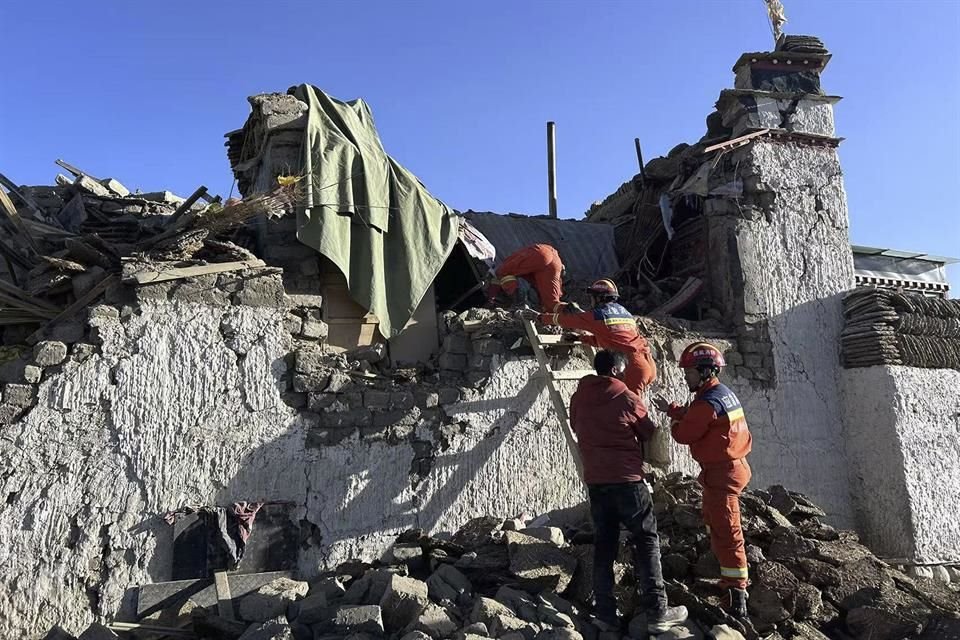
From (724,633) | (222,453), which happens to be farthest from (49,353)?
(724,633)

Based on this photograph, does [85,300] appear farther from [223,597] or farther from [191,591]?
[223,597]

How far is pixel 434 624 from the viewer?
169 inches

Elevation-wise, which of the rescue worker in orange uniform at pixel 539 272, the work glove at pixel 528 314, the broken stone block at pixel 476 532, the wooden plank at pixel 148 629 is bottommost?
the wooden plank at pixel 148 629

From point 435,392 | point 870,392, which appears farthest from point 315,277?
point 870,392

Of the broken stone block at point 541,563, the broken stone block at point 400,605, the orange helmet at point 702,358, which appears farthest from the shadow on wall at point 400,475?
the orange helmet at point 702,358

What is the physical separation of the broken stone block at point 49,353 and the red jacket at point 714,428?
425 cm

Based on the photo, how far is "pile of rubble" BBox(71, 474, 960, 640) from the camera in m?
4.43

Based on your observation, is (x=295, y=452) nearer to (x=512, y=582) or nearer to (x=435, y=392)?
(x=435, y=392)

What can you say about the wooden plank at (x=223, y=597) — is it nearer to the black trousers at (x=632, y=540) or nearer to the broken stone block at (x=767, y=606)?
the black trousers at (x=632, y=540)

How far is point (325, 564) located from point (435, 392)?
1.56m

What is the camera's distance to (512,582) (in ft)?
16.2

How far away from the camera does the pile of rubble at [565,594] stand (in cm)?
443

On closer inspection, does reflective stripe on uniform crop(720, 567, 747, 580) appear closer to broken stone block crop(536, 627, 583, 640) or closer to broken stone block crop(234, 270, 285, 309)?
broken stone block crop(536, 627, 583, 640)

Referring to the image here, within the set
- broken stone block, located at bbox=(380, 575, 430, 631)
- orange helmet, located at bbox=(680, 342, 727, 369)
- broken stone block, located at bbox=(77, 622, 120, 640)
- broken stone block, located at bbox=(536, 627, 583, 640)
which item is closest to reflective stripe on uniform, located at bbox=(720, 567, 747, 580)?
broken stone block, located at bbox=(536, 627, 583, 640)
